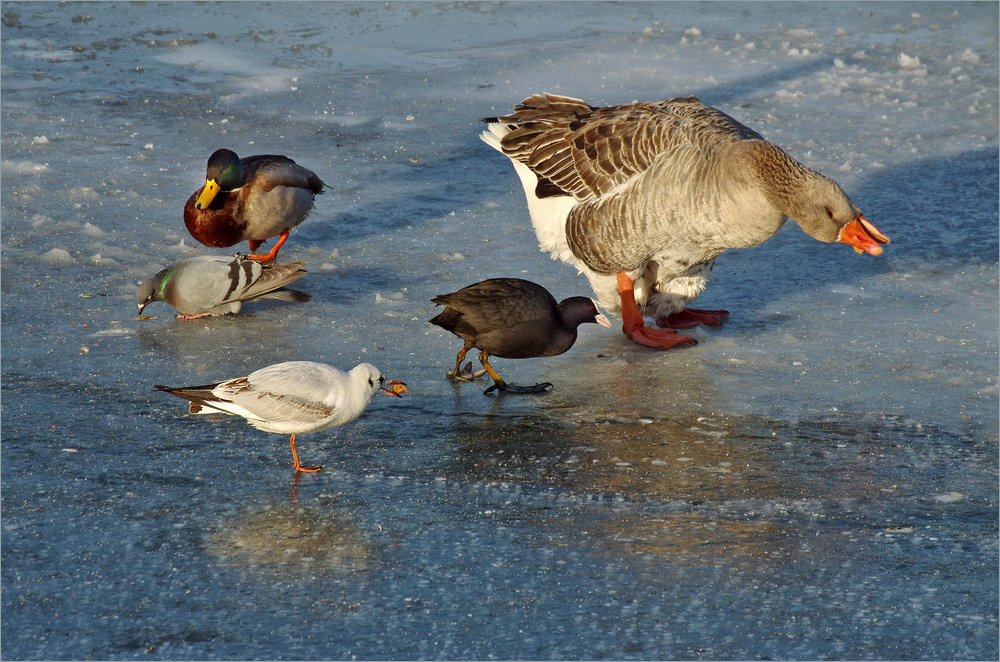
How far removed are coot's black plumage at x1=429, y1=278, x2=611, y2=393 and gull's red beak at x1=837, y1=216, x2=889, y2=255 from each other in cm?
144

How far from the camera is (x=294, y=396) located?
12.8 ft

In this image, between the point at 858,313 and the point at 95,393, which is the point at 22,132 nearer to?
the point at 95,393

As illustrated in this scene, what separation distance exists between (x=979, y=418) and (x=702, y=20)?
9553mm

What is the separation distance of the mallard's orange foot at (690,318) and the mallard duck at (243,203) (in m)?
2.40

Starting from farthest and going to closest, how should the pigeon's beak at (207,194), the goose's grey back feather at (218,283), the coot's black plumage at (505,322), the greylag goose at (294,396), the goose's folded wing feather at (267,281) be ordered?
the pigeon's beak at (207,194) < the goose's folded wing feather at (267,281) < the goose's grey back feather at (218,283) < the coot's black plumage at (505,322) < the greylag goose at (294,396)

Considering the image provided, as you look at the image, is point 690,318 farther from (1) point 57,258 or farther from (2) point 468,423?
(1) point 57,258

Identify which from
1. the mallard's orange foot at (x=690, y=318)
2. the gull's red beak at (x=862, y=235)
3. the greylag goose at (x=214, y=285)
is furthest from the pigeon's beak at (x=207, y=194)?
the gull's red beak at (x=862, y=235)

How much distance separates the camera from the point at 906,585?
337 cm

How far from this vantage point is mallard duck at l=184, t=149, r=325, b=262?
652 cm

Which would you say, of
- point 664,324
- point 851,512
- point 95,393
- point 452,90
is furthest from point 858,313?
point 452,90

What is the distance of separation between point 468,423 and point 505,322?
520mm

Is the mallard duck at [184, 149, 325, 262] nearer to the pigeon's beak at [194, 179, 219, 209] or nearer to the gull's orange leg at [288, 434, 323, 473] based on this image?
the pigeon's beak at [194, 179, 219, 209]

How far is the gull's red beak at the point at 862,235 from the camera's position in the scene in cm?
522

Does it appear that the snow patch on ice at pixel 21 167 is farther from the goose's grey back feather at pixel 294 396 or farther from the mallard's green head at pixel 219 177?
the goose's grey back feather at pixel 294 396
